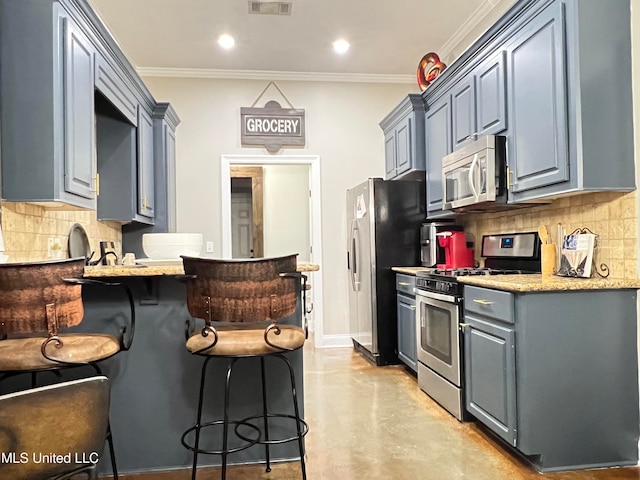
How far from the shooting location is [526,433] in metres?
2.20

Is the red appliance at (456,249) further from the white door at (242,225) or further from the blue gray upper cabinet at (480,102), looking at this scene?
the white door at (242,225)

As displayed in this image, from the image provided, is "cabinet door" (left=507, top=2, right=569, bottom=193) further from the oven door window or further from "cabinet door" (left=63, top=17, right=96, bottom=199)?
"cabinet door" (left=63, top=17, right=96, bottom=199)

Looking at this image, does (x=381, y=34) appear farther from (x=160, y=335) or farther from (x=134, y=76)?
(x=160, y=335)

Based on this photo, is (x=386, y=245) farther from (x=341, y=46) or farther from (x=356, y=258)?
(x=341, y=46)

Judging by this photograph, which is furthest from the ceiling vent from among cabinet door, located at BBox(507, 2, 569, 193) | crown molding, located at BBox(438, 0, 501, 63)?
cabinet door, located at BBox(507, 2, 569, 193)

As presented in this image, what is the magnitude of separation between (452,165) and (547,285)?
1.45 metres

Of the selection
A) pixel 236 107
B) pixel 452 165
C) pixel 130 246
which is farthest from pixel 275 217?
pixel 452 165

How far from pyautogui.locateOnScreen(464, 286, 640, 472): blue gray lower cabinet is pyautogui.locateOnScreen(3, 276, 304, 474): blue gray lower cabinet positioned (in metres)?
1.30

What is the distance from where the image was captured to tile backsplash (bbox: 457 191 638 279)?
2.24 metres

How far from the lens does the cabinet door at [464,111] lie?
322 centimetres

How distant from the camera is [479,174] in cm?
298

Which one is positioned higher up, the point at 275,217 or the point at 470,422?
the point at 275,217

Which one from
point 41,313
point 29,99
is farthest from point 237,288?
point 29,99
